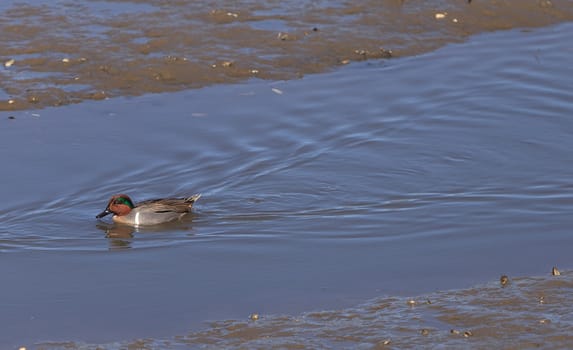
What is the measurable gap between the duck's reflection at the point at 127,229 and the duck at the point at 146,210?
0.17 ft

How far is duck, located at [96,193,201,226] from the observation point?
1105cm

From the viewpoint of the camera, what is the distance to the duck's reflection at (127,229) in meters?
10.8

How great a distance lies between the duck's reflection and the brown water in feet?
0.10

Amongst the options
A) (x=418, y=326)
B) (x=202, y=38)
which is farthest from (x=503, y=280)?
(x=202, y=38)

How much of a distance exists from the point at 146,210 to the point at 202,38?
566 centimetres

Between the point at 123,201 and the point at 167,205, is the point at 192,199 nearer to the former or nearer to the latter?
the point at 167,205

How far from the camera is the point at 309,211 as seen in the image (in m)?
11.2

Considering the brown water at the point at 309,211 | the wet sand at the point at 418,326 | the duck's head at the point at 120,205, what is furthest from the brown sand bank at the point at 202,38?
the wet sand at the point at 418,326

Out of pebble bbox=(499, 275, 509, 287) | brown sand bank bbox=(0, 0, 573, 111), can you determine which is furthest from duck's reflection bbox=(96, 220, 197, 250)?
brown sand bank bbox=(0, 0, 573, 111)

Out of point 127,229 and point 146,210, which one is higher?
point 146,210

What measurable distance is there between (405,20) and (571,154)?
18.7 ft

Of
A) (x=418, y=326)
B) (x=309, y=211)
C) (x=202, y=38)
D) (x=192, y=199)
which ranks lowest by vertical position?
(x=418, y=326)

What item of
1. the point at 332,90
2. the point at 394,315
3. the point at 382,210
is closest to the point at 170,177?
A: the point at 382,210

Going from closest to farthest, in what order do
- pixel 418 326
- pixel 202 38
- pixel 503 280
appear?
pixel 418 326, pixel 503 280, pixel 202 38
